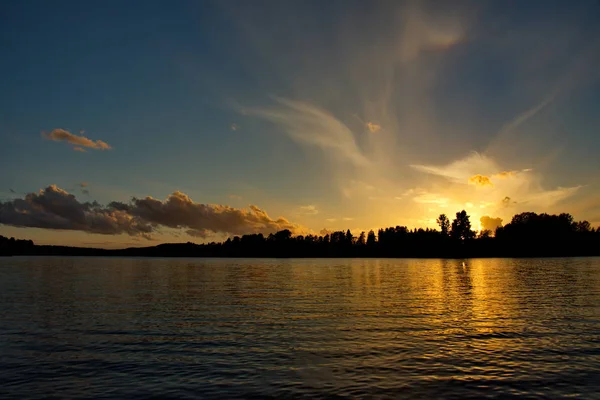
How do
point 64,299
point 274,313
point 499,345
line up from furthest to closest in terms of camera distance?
point 64,299
point 274,313
point 499,345

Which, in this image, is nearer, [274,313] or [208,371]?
[208,371]

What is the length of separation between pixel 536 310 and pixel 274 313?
30.2 metres

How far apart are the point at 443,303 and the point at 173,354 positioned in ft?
125

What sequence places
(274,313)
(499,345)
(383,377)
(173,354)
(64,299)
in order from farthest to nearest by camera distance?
(64,299) < (274,313) < (499,345) < (173,354) < (383,377)

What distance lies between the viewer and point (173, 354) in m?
28.0

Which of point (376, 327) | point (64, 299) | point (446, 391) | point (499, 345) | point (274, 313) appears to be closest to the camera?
point (446, 391)

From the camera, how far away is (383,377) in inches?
888

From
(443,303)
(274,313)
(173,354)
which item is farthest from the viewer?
(443,303)

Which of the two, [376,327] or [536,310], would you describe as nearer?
[376,327]

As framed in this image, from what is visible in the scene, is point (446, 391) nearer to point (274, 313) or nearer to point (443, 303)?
point (274, 313)

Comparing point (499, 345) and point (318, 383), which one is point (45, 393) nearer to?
point (318, 383)

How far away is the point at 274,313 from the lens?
148ft

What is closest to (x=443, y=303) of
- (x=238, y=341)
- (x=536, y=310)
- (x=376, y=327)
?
(x=536, y=310)

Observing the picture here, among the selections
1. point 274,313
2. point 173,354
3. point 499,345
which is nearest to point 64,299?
point 274,313
